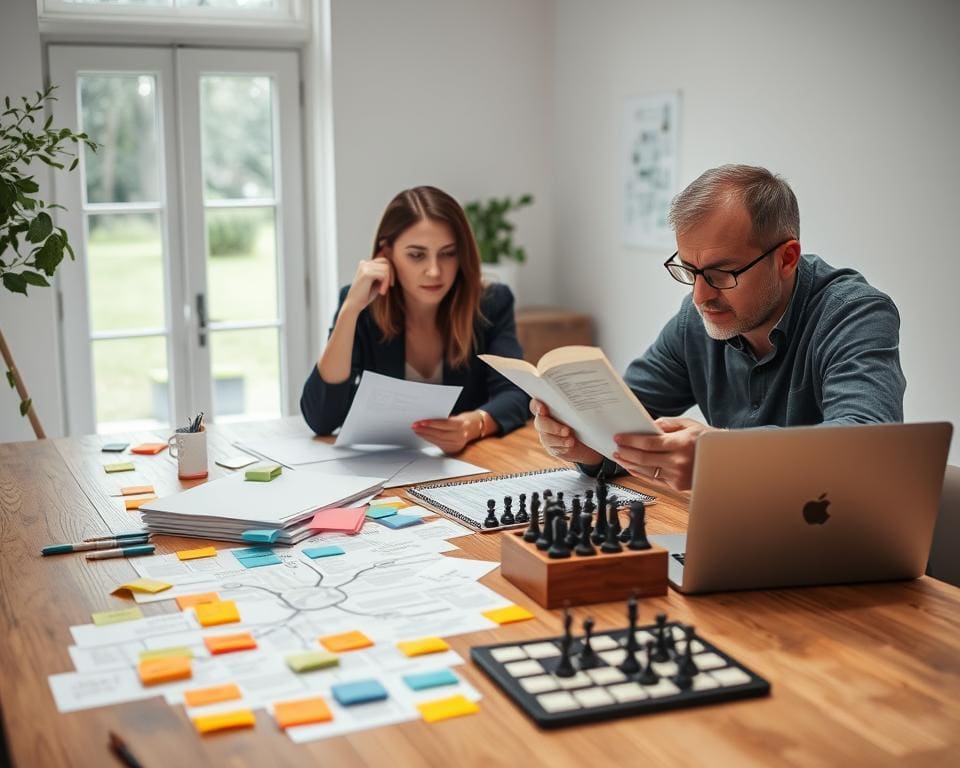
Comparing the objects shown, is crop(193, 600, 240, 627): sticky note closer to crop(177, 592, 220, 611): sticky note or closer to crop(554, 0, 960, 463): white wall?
crop(177, 592, 220, 611): sticky note

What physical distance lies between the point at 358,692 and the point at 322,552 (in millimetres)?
526

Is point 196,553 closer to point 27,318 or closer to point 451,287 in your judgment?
point 451,287

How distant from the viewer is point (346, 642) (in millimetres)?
1338

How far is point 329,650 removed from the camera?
132cm

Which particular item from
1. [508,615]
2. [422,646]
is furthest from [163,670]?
[508,615]

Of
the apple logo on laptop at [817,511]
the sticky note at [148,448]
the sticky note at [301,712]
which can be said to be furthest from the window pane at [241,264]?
the sticky note at [301,712]

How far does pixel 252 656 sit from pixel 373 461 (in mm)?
1035

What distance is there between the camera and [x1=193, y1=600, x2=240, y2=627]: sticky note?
142cm

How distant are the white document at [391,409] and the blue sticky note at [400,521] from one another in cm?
51

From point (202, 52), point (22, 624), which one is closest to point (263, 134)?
point (202, 52)

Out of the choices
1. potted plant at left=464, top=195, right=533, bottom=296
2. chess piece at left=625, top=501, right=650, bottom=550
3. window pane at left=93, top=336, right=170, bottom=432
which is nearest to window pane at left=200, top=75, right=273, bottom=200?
window pane at left=93, top=336, right=170, bottom=432

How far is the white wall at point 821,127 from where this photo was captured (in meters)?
3.01

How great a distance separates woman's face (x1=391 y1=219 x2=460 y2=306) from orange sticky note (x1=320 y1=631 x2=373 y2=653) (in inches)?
59.6

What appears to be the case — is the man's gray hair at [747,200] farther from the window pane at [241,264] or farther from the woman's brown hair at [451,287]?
the window pane at [241,264]
